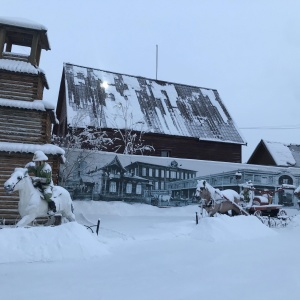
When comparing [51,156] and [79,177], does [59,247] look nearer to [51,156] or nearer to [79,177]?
[51,156]

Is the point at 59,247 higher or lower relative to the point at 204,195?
lower

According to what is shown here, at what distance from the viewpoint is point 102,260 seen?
693 centimetres

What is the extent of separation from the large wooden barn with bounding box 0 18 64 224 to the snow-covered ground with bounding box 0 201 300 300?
5.27m

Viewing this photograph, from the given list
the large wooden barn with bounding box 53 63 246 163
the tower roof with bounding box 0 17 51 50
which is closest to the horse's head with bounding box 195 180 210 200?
the tower roof with bounding box 0 17 51 50

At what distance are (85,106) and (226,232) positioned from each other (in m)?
17.2

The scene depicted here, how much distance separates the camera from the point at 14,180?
8.18m

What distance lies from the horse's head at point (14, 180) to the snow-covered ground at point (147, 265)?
1.44 meters

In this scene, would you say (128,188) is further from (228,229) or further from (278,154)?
(278,154)

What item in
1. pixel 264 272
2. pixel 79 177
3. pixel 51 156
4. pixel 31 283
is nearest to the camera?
pixel 31 283

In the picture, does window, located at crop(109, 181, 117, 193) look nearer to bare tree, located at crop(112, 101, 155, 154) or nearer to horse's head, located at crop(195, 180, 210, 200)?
bare tree, located at crop(112, 101, 155, 154)

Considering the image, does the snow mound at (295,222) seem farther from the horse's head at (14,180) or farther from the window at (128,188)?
the horse's head at (14,180)

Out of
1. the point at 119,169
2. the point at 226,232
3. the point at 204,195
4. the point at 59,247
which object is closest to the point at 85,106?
the point at 119,169

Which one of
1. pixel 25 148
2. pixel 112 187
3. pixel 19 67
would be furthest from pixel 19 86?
pixel 112 187

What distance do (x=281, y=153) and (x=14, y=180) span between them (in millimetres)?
27168
